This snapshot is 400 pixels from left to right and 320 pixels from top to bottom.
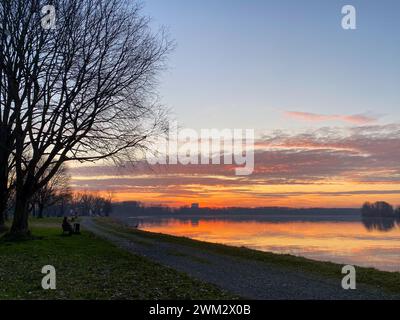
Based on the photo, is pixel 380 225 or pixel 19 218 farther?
pixel 380 225

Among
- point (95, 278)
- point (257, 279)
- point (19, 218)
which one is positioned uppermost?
point (19, 218)

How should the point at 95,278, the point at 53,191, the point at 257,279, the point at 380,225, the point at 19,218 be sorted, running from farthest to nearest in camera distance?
the point at 380,225
the point at 53,191
the point at 19,218
the point at 257,279
the point at 95,278

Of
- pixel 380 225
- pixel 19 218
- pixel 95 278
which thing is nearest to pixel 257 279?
pixel 95 278

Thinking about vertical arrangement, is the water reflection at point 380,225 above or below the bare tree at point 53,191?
below

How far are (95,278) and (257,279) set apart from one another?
5792mm

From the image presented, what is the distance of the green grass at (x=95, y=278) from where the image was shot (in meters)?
12.7

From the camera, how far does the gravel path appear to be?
13430 mm

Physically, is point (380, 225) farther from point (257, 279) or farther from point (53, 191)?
point (257, 279)

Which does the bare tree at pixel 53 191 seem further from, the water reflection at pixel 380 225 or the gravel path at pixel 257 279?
the water reflection at pixel 380 225

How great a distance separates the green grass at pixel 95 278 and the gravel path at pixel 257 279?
0.92 meters

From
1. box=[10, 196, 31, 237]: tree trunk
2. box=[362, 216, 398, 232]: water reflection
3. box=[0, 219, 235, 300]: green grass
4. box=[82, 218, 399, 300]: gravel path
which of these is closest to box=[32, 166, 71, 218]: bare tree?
box=[10, 196, 31, 237]: tree trunk

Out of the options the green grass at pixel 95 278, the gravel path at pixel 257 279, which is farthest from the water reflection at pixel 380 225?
the green grass at pixel 95 278

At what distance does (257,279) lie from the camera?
16031 millimetres
